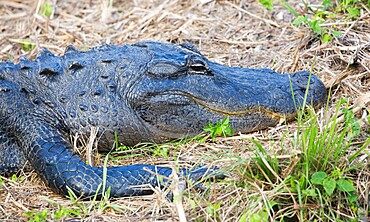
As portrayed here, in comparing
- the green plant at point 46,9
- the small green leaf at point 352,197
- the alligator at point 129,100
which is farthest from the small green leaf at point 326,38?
the green plant at point 46,9

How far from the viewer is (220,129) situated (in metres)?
4.23

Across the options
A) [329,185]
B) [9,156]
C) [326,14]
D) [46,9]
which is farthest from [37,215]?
[46,9]

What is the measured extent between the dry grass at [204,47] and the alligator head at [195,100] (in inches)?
5.1

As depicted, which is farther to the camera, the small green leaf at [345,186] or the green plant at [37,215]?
the green plant at [37,215]

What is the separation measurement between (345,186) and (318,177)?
141 millimetres

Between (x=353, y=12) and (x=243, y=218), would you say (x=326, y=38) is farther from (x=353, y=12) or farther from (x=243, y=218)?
(x=243, y=218)

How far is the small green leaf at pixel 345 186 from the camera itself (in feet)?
10.8

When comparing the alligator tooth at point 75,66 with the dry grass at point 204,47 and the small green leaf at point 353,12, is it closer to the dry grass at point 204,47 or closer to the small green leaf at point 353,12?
the dry grass at point 204,47

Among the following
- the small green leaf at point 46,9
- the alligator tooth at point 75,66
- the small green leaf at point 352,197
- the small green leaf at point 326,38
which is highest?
the alligator tooth at point 75,66

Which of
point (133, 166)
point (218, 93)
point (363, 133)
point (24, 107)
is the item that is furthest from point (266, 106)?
point (24, 107)

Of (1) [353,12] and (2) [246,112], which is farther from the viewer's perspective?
(1) [353,12]

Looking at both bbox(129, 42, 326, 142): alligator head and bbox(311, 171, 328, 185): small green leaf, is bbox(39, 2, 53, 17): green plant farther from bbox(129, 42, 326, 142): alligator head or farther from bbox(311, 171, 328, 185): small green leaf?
bbox(311, 171, 328, 185): small green leaf

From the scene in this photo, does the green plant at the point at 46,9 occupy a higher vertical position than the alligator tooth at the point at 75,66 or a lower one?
lower

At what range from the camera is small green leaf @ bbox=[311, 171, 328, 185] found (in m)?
3.29
